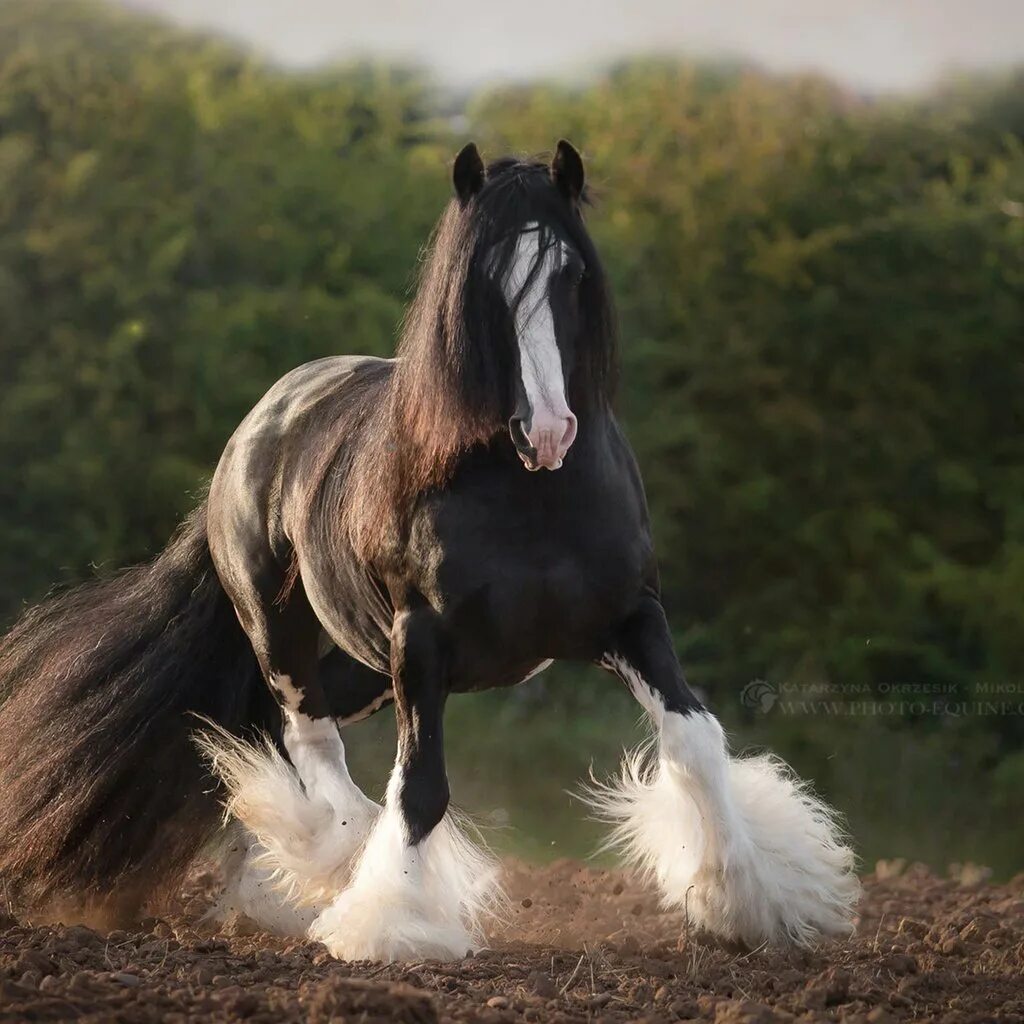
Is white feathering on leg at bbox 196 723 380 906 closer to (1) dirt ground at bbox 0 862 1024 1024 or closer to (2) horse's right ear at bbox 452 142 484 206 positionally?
(1) dirt ground at bbox 0 862 1024 1024

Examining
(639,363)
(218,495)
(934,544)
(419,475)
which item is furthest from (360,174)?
(419,475)

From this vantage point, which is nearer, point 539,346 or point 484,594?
point 539,346

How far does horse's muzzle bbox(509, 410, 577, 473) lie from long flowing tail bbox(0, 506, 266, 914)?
97.2 inches

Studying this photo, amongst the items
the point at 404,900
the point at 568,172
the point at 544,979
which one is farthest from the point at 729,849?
the point at 568,172

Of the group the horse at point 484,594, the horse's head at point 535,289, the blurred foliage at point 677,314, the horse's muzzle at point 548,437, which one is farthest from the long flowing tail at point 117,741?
the blurred foliage at point 677,314

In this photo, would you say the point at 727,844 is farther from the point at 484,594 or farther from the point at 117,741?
the point at 117,741

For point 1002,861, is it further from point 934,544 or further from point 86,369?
point 86,369

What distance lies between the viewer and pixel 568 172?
4492 millimetres

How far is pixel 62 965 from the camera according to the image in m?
4.09

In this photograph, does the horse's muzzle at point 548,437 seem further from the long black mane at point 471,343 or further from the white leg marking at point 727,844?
the white leg marking at point 727,844

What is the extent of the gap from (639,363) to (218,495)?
Answer: 6.83 metres

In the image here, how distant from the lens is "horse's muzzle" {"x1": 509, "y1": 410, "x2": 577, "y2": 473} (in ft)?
13.3

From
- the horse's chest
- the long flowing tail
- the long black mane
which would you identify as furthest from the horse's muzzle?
the long flowing tail

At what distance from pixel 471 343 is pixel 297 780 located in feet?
6.45
